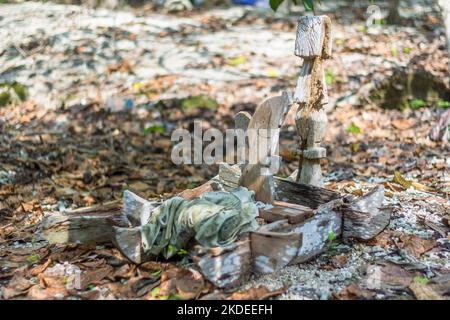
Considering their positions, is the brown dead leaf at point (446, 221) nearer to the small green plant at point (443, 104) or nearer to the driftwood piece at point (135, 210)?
the driftwood piece at point (135, 210)

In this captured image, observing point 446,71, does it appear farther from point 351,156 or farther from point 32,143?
point 32,143

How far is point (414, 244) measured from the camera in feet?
10.4

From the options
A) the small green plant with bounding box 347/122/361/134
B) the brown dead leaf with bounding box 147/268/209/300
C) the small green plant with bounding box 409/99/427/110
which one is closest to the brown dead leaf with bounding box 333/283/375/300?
the brown dead leaf with bounding box 147/268/209/300

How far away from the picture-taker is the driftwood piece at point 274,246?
2682 mm

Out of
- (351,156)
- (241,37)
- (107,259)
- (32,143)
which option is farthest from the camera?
(241,37)

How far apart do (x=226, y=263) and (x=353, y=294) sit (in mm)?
608

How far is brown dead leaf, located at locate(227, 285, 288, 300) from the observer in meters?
2.67

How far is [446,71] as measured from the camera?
7.00 metres

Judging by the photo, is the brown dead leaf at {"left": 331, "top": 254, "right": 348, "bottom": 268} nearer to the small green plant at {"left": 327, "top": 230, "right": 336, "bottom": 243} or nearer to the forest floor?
the forest floor

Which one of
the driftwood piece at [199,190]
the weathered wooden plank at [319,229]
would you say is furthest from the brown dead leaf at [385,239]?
the driftwood piece at [199,190]

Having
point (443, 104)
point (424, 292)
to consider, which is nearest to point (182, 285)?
point (424, 292)

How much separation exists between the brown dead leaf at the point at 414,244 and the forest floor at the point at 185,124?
0.01 meters
